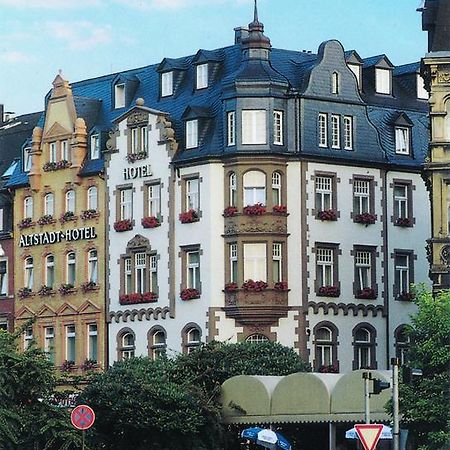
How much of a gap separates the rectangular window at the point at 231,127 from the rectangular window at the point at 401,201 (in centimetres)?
884

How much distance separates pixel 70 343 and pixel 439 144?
29166 millimetres

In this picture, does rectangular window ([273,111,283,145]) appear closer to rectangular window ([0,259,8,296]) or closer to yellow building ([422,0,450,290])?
yellow building ([422,0,450,290])

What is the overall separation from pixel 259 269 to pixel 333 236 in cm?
424

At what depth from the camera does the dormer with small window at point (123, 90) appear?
104m

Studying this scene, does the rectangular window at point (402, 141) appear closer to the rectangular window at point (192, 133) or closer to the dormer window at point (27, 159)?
the rectangular window at point (192, 133)

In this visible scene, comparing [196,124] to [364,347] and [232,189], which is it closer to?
[232,189]

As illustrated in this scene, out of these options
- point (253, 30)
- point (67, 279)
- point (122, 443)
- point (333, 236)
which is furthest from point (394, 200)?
point (122, 443)

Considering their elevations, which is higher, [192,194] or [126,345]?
[192,194]

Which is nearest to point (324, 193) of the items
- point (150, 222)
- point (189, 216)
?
point (189, 216)

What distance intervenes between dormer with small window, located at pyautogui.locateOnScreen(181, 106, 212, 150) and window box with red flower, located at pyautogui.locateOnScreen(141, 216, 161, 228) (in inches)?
151

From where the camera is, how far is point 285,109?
9419 cm

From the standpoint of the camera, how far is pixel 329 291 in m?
94.6

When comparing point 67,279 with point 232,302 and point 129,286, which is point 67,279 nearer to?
point 129,286

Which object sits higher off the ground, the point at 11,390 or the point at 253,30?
the point at 253,30
